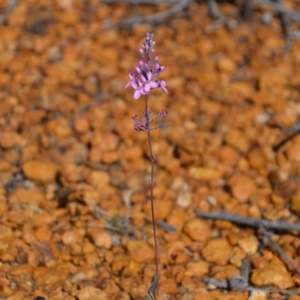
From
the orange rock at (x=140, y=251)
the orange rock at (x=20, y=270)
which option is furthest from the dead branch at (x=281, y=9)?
the orange rock at (x=20, y=270)

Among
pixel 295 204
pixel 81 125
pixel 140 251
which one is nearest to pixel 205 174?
pixel 295 204

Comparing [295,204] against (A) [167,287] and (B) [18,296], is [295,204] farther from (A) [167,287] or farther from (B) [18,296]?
(B) [18,296]

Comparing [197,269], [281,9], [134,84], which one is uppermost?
[134,84]

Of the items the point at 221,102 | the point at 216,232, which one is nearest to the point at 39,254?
the point at 216,232

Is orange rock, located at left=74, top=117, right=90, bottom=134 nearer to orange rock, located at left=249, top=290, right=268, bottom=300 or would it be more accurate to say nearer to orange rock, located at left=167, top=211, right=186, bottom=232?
orange rock, located at left=167, top=211, right=186, bottom=232

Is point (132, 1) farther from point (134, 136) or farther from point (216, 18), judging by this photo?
point (134, 136)

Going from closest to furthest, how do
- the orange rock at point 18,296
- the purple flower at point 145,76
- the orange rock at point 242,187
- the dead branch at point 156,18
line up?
the purple flower at point 145,76
the orange rock at point 18,296
the orange rock at point 242,187
the dead branch at point 156,18

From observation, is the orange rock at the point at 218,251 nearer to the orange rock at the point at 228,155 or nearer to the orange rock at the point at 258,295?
the orange rock at the point at 258,295

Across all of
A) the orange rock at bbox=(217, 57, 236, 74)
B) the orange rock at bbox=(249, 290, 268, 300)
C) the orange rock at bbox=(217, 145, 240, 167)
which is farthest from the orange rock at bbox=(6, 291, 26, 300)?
the orange rock at bbox=(217, 57, 236, 74)
